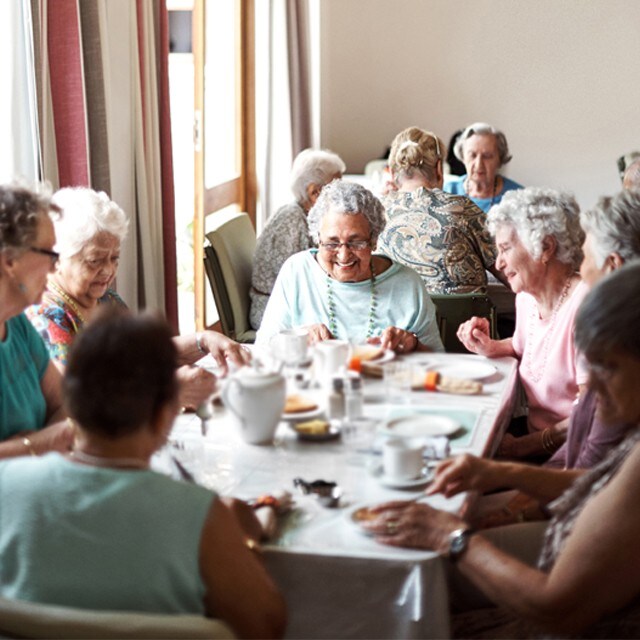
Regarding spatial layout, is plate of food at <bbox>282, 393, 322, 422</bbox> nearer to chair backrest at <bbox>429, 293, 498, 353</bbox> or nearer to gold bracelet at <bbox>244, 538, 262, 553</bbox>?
gold bracelet at <bbox>244, 538, 262, 553</bbox>

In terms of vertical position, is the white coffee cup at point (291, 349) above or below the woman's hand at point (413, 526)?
→ above

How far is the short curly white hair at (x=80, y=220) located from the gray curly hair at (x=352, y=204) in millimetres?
697

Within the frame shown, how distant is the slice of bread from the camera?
2.20 meters

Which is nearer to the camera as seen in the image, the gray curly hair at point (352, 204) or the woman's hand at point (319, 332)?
the woman's hand at point (319, 332)

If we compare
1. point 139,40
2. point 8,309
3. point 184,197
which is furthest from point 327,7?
point 8,309

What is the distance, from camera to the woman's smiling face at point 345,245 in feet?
10.1

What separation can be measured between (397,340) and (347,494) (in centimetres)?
107

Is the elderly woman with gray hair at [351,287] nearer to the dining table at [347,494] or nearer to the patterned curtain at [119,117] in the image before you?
the dining table at [347,494]

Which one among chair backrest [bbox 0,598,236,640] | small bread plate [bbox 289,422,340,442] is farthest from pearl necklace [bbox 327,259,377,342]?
chair backrest [bbox 0,598,236,640]

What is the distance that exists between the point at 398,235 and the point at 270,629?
258 cm

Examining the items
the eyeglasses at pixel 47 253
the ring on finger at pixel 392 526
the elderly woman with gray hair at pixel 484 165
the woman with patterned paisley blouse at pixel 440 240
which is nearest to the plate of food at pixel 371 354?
the eyeglasses at pixel 47 253

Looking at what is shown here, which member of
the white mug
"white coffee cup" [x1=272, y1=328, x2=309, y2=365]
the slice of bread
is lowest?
the slice of bread

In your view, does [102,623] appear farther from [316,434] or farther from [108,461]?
[316,434]

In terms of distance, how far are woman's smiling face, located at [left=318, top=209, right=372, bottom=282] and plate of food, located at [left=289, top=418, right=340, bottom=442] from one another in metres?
0.98
